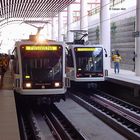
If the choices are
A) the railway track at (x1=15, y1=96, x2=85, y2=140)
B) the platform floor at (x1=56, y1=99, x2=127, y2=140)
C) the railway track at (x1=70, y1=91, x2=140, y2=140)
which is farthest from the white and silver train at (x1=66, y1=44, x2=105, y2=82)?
the railway track at (x1=15, y1=96, x2=85, y2=140)

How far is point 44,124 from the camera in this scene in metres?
14.8

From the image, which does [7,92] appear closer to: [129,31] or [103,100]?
[103,100]

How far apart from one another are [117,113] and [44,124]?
3114 mm

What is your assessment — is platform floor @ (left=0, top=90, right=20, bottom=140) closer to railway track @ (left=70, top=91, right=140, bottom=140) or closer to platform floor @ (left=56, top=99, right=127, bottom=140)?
platform floor @ (left=56, top=99, right=127, bottom=140)

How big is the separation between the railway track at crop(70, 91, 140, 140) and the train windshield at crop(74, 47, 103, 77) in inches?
53.0

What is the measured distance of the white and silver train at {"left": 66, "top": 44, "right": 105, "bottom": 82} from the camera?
22781mm

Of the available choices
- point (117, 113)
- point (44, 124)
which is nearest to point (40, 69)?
point (44, 124)

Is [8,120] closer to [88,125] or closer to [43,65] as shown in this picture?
[88,125]

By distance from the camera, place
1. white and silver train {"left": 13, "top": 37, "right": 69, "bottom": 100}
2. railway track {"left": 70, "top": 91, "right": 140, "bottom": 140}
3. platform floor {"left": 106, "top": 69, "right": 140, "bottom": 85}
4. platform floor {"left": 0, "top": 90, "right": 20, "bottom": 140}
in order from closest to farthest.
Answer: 1. platform floor {"left": 0, "top": 90, "right": 20, "bottom": 140}
2. railway track {"left": 70, "top": 91, "right": 140, "bottom": 140}
3. white and silver train {"left": 13, "top": 37, "right": 69, "bottom": 100}
4. platform floor {"left": 106, "top": 69, "right": 140, "bottom": 85}

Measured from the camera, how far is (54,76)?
52.9 feet

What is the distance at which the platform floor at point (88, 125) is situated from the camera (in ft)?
41.6

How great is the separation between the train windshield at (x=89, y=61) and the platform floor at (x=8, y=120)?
25.5ft

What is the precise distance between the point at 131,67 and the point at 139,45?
7.82m

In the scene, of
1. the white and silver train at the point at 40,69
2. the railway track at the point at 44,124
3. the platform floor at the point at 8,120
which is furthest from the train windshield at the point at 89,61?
the platform floor at the point at 8,120
